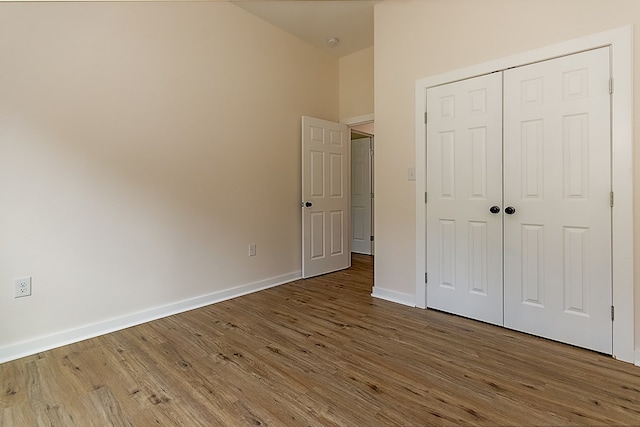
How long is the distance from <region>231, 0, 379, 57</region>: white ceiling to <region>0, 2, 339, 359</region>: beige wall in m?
0.18

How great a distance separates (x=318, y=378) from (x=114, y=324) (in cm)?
179

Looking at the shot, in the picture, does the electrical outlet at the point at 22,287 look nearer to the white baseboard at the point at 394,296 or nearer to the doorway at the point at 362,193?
the white baseboard at the point at 394,296

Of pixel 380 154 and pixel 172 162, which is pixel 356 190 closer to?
pixel 380 154

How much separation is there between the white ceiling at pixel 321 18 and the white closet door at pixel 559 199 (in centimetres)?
179

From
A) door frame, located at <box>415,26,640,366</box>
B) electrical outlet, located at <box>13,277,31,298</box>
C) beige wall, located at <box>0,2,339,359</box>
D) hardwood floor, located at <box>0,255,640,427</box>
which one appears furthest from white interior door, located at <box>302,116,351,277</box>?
door frame, located at <box>415,26,640,366</box>

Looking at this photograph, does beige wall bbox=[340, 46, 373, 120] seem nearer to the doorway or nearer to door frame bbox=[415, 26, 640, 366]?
the doorway

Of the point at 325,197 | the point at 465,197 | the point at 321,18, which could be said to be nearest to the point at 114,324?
the point at 325,197

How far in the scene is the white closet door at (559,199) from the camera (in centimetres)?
206

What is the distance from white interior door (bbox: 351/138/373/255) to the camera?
5668 mm

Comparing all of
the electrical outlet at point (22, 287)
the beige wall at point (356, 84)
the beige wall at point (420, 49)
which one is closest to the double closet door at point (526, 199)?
the beige wall at point (420, 49)

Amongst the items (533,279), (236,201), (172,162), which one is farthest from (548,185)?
(172,162)

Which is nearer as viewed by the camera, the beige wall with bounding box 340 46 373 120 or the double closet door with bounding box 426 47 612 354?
the double closet door with bounding box 426 47 612 354

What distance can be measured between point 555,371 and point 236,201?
2931 millimetres

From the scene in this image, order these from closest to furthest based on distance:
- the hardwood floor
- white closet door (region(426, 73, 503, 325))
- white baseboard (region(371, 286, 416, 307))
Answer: the hardwood floor
white closet door (region(426, 73, 503, 325))
white baseboard (region(371, 286, 416, 307))
